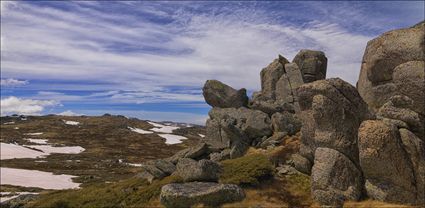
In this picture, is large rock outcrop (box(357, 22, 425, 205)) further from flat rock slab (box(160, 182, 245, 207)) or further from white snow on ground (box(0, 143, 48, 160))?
white snow on ground (box(0, 143, 48, 160))

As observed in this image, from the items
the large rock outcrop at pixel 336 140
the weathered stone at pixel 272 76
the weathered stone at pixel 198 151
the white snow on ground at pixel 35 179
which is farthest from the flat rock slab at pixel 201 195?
the white snow on ground at pixel 35 179

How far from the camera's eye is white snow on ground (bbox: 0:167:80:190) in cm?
7988

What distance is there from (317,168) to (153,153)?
361 ft

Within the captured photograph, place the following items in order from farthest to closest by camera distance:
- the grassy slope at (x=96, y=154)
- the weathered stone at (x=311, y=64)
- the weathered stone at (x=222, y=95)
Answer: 1. the grassy slope at (x=96, y=154)
2. the weathered stone at (x=222, y=95)
3. the weathered stone at (x=311, y=64)

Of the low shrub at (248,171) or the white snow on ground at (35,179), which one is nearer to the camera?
the low shrub at (248,171)

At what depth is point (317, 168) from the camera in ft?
111

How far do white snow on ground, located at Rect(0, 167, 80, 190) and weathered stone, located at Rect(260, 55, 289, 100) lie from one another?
41486 millimetres

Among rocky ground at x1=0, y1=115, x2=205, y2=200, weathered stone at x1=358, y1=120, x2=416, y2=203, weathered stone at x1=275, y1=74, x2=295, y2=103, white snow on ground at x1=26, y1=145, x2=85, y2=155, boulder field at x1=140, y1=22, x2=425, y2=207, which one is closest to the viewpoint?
weathered stone at x1=358, y1=120, x2=416, y2=203

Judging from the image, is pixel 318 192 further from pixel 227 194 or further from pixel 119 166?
pixel 119 166

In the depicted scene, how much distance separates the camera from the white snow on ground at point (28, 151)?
124363 millimetres

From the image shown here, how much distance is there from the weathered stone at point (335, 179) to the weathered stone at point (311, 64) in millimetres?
23039

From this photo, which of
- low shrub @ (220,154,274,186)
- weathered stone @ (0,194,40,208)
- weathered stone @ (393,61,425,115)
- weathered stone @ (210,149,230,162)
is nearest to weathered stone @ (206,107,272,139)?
weathered stone @ (210,149,230,162)

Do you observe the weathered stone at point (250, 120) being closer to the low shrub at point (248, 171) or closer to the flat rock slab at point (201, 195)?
the low shrub at point (248, 171)

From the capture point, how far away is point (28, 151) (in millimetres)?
130500
